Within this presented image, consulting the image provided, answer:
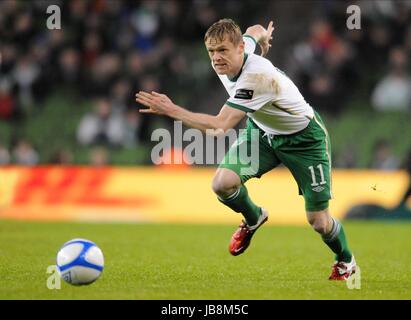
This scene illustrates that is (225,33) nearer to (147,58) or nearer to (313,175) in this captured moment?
(313,175)

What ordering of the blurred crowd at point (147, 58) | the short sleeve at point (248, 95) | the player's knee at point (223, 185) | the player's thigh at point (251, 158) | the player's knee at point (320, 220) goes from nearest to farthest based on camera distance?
1. the short sleeve at point (248, 95)
2. the player's knee at point (320, 220)
3. the player's knee at point (223, 185)
4. the player's thigh at point (251, 158)
5. the blurred crowd at point (147, 58)

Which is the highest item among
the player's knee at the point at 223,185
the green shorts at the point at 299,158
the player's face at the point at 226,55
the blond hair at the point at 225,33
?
the blond hair at the point at 225,33

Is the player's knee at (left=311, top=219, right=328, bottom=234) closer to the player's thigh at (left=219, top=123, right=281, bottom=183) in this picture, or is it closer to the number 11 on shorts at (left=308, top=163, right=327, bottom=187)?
the number 11 on shorts at (left=308, top=163, right=327, bottom=187)

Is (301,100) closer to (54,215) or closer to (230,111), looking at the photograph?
(230,111)

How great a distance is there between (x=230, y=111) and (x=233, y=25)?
30.4 inches

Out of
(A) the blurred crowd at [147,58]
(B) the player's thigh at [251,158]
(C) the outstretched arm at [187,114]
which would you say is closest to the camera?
(C) the outstretched arm at [187,114]

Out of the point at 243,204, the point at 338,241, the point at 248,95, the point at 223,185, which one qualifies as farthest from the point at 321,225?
the point at 248,95

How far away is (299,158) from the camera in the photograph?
8789mm

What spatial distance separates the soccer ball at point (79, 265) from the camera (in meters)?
7.71

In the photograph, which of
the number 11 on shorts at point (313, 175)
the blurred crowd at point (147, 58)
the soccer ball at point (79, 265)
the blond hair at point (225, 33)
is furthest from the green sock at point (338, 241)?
the blurred crowd at point (147, 58)

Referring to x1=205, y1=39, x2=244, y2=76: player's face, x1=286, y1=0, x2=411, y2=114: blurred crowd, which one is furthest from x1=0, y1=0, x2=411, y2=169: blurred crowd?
x1=205, y1=39, x2=244, y2=76: player's face

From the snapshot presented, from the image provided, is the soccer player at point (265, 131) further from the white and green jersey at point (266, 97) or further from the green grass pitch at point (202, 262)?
the green grass pitch at point (202, 262)

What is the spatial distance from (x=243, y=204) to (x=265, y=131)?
0.76m
